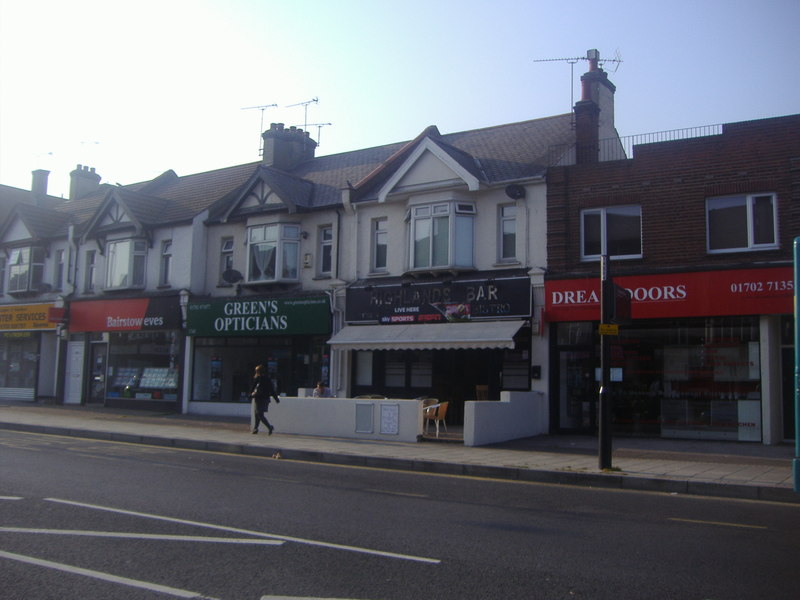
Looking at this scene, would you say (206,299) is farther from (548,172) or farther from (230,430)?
(548,172)

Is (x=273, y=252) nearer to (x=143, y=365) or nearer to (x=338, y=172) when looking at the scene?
(x=338, y=172)

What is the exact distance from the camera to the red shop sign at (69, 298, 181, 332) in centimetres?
2614

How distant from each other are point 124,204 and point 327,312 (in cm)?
1023

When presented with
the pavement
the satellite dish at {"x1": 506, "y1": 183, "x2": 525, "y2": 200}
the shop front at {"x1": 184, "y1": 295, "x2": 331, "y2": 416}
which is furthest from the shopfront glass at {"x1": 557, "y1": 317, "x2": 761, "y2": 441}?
the shop front at {"x1": 184, "y1": 295, "x2": 331, "y2": 416}

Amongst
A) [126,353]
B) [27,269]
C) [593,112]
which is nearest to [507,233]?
[593,112]

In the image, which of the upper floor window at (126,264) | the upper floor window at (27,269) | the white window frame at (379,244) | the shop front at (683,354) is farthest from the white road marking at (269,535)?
the upper floor window at (27,269)

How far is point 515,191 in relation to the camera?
19953 mm

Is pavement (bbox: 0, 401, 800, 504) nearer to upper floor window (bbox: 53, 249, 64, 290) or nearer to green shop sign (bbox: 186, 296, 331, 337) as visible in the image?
green shop sign (bbox: 186, 296, 331, 337)

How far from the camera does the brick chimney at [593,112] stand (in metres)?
20.7

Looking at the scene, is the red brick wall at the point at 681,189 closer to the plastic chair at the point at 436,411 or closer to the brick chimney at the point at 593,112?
the brick chimney at the point at 593,112

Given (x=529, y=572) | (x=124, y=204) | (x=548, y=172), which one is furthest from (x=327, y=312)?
(x=529, y=572)

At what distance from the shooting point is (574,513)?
9.18 metres

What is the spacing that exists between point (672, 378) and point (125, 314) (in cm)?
1929

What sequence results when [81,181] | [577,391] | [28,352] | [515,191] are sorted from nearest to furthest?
[577,391] → [515,191] → [28,352] → [81,181]
